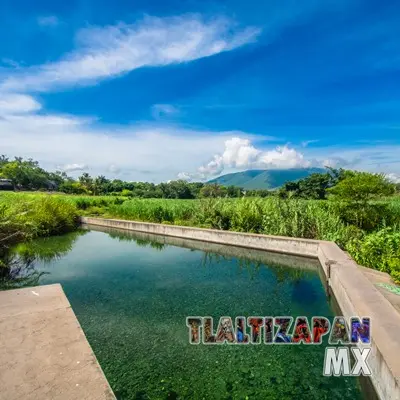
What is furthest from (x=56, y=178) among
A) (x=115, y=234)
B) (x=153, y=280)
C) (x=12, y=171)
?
(x=153, y=280)

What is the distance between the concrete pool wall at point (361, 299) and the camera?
7.09 feet

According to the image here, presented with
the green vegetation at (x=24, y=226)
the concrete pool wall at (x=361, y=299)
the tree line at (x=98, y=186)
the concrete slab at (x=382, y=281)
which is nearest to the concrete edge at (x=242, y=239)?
the concrete pool wall at (x=361, y=299)

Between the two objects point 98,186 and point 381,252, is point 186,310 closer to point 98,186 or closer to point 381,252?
point 381,252

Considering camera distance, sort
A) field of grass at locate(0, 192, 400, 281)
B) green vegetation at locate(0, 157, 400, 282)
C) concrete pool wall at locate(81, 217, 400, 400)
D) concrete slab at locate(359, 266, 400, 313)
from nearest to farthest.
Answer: concrete pool wall at locate(81, 217, 400, 400) → concrete slab at locate(359, 266, 400, 313) → field of grass at locate(0, 192, 400, 281) → green vegetation at locate(0, 157, 400, 282)

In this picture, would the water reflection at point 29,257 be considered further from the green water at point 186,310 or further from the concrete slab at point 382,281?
the concrete slab at point 382,281

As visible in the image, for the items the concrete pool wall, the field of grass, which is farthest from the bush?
the concrete pool wall

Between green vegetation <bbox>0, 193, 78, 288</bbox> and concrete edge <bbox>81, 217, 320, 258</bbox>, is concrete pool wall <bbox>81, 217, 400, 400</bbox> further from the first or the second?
green vegetation <bbox>0, 193, 78, 288</bbox>

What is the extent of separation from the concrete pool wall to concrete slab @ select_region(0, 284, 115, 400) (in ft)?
6.41

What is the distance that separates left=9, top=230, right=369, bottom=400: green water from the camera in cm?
265

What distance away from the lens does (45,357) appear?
7.20ft

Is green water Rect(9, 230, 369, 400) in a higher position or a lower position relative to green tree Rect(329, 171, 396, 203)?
lower

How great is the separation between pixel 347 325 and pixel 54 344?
10.5 feet

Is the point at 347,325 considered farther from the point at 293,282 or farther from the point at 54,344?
the point at 54,344

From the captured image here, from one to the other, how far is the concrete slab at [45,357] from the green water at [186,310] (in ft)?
2.13
